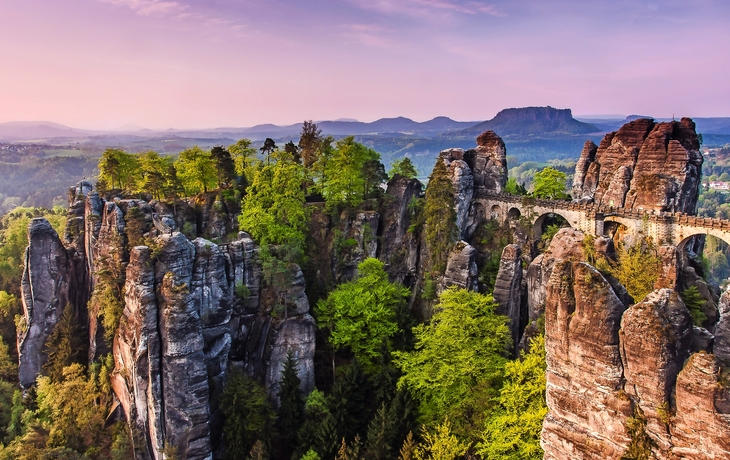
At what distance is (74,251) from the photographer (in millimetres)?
43188

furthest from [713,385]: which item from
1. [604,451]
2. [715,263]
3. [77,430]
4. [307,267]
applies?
[715,263]

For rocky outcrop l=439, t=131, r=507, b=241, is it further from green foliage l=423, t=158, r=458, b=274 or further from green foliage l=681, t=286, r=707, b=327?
green foliage l=681, t=286, r=707, b=327

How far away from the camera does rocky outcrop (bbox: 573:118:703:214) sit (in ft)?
133

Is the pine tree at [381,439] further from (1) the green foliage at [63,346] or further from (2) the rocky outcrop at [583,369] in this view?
(1) the green foliage at [63,346]

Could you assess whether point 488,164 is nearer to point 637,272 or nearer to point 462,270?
point 462,270

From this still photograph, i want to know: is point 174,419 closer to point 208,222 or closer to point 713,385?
point 208,222

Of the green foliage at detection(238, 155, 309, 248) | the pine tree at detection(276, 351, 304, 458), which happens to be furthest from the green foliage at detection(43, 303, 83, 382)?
the pine tree at detection(276, 351, 304, 458)

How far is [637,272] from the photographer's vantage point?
3031 cm

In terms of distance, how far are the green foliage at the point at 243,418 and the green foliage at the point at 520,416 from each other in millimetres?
13149

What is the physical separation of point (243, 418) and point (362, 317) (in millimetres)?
10987

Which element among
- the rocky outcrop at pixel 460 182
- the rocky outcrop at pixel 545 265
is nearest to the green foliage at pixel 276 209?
the rocky outcrop at pixel 460 182

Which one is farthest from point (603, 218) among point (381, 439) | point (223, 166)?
point (223, 166)

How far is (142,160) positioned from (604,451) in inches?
1791

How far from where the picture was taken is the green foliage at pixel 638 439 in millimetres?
16156
